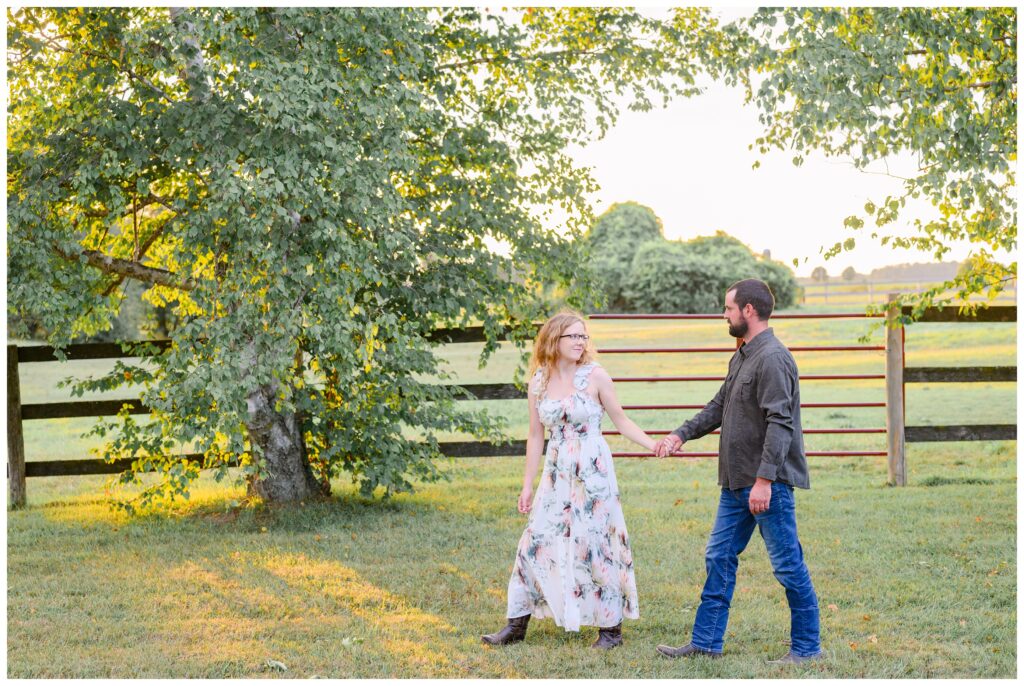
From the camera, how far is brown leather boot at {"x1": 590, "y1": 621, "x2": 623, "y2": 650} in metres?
5.00

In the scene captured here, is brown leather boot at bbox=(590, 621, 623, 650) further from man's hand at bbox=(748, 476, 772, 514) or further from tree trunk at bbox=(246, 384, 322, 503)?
tree trunk at bbox=(246, 384, 322, 503)

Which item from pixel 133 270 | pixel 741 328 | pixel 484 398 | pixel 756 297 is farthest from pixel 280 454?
pixel 756 297

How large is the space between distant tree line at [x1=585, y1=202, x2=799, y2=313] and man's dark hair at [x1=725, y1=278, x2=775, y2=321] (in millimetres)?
25931

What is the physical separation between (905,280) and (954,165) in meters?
29.2

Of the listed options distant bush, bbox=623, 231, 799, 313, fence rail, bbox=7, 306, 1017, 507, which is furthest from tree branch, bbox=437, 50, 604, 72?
distant bush, bbox=623, 231, 799, 313

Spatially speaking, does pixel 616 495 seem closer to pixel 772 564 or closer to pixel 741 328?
pixel 772 564

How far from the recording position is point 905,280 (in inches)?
1339

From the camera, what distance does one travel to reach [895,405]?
944cm

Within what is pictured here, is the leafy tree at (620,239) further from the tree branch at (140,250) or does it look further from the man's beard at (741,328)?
the man's beard at (741,328)

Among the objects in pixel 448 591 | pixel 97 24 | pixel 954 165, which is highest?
pixel 97 24

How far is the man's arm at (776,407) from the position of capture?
4.50 meters

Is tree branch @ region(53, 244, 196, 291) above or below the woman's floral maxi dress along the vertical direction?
above

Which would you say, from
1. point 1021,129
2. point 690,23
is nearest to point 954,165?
point 1021,129

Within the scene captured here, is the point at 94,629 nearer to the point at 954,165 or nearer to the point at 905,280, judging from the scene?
the point at 954,165
